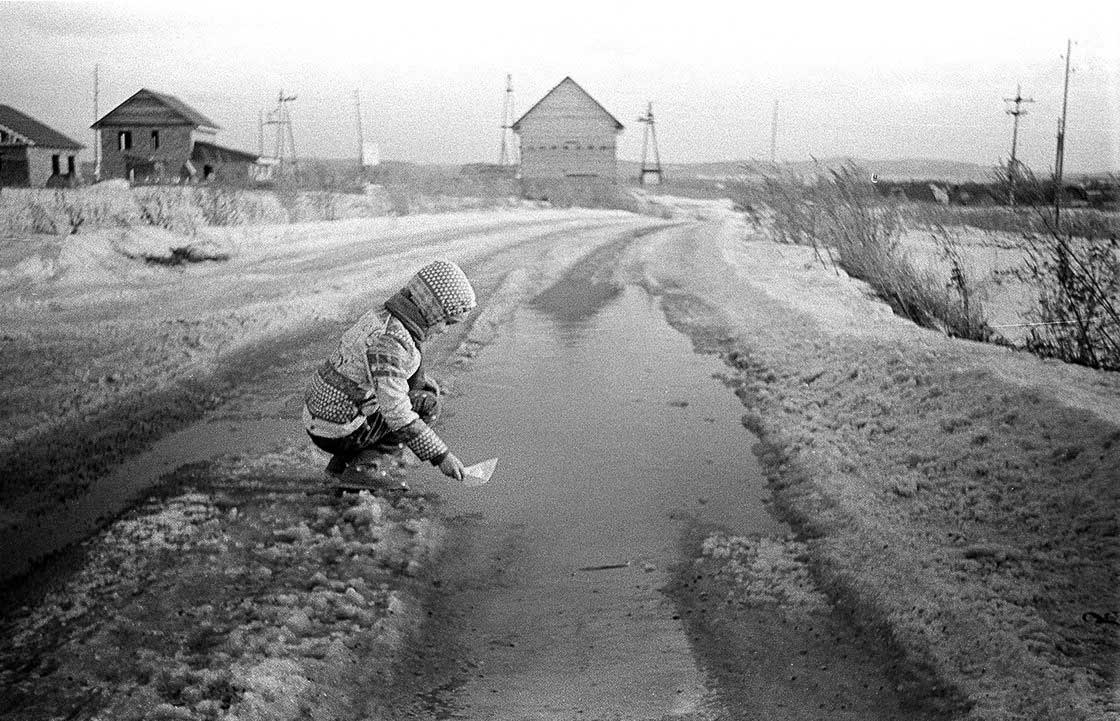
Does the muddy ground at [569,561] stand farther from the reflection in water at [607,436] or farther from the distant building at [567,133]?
the distant building at [567,133]

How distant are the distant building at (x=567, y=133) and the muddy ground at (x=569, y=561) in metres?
56.0

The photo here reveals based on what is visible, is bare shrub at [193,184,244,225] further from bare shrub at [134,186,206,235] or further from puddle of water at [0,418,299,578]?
puddle of water at [0,418,299,578]

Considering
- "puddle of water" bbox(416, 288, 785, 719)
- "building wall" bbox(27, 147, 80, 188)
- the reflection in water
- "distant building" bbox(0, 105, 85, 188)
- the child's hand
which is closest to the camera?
"puddle of water" bbox(416, 288, 785, 719)

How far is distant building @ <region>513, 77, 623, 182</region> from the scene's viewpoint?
63688 mm

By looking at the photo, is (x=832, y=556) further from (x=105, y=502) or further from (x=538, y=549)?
(x=105, y=502)

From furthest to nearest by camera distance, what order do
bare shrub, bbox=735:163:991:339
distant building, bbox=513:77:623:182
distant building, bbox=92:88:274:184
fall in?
1. distant building, bbox=513:77:623:182
2. distant building, bbox=92:88:274:184
3. bare shrub, bbox=735:163:991:339

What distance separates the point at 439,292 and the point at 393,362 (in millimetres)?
398

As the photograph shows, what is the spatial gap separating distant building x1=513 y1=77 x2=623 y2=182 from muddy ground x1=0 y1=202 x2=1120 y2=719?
5599 cm

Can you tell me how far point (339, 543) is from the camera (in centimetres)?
474

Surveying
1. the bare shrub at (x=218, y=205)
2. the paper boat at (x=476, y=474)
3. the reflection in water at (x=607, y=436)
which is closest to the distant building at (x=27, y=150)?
the bare shrub at (x=218, y=205)

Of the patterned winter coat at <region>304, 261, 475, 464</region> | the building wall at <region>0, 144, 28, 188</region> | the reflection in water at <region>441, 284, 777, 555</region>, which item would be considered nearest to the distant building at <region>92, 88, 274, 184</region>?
the building wall at <region>0, 144, 28, 188</region>

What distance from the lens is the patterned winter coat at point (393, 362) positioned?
4961 millimetres

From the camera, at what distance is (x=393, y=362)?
5.03 m

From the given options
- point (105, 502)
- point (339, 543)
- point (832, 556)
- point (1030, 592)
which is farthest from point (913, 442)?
point (105, 502)
